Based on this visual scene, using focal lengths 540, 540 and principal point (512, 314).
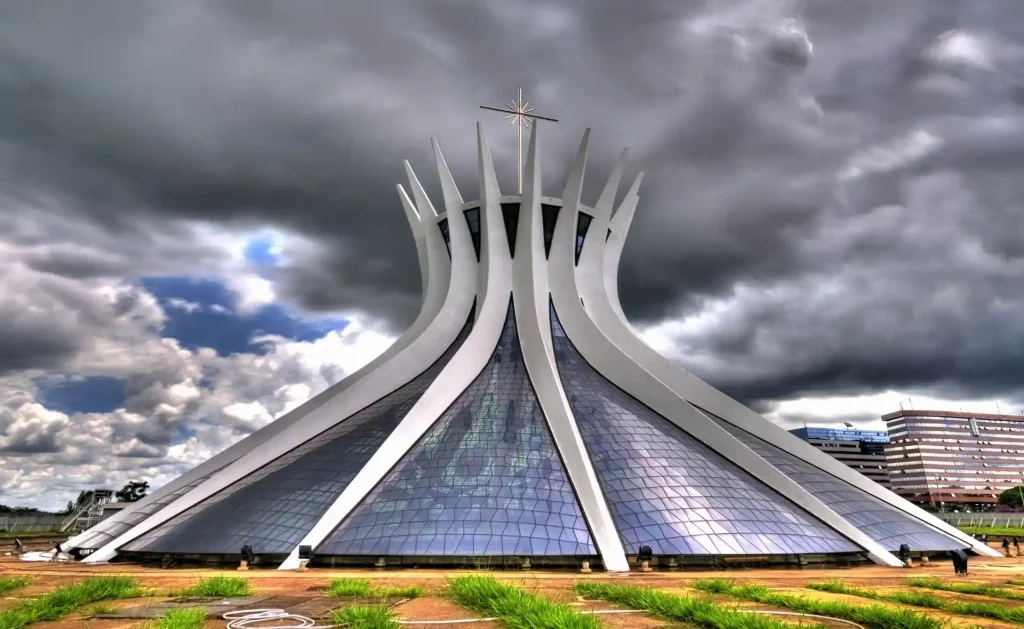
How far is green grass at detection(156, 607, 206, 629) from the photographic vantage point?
248 inches

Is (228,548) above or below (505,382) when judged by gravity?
below

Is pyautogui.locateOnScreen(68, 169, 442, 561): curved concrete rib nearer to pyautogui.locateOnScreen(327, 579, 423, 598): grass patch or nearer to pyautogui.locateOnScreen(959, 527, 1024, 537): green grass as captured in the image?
pyautogui.locateOnScreen(327, 579, 423, 598): grass patch

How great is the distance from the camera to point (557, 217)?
1161 inches

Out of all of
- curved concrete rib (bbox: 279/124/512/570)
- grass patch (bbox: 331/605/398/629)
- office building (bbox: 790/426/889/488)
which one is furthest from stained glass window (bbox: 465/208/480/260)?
office building (bbox: 790/426/889/488)

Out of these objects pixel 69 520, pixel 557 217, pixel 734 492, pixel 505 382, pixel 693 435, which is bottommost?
pixel 69 520

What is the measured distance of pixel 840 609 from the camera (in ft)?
24.8

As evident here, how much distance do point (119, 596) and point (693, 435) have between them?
65.0 ft

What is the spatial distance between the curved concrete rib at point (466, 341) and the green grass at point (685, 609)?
10458 millimetres

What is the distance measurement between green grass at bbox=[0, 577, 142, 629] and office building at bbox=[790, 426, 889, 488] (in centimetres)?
15199

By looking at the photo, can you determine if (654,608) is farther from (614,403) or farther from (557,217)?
(557,217)

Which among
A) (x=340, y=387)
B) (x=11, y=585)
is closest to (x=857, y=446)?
(x=340, y=387)

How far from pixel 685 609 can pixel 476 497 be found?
11.1 meters

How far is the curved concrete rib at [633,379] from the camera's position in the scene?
1894 cm

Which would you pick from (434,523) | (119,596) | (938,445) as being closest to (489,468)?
(434,523)
